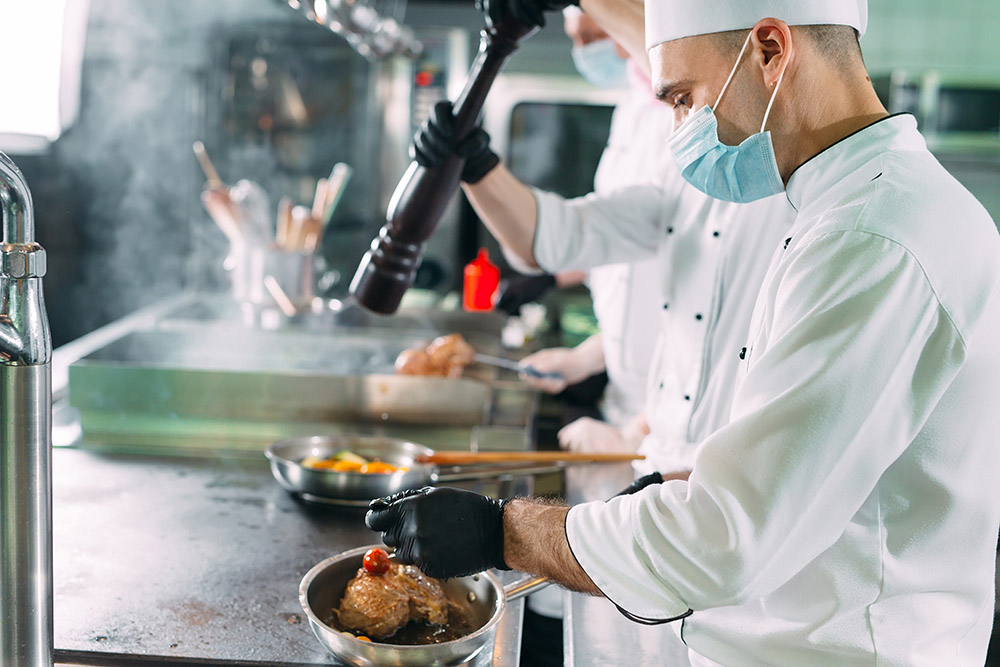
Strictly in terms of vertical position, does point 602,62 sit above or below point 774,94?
above

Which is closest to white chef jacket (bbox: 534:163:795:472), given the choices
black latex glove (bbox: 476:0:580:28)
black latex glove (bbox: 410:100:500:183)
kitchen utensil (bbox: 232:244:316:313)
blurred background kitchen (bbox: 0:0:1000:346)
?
black latex glove (bbox: 410:100:500:183)

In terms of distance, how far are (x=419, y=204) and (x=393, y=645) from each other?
0.85 meters

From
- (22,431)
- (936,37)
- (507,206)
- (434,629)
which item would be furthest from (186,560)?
(936,37)

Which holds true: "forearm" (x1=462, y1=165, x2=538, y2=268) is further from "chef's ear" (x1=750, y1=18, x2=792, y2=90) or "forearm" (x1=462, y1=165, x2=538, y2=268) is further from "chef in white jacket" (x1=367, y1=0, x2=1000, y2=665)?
"chef's ear" (x1=750, y1=18, x2=792, y2=90)

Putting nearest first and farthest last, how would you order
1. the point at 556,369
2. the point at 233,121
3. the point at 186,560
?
the point at 186,560
the point at 556,369
the point at 233,121

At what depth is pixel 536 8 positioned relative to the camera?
165 centimetres

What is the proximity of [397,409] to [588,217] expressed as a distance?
62 centimetres

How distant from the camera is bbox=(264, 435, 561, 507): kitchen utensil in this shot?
1.69m

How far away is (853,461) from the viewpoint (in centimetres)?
97

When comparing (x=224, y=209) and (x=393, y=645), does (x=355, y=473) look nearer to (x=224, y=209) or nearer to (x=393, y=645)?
(x=393, y=645)

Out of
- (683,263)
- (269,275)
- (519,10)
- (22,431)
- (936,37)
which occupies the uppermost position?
(936,37)

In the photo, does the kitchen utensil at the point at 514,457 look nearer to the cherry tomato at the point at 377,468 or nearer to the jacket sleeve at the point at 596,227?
the cherry tomato at the point at 377,468

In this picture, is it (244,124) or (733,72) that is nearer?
(733,72)

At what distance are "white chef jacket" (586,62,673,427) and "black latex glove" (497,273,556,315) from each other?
1.87 feet
